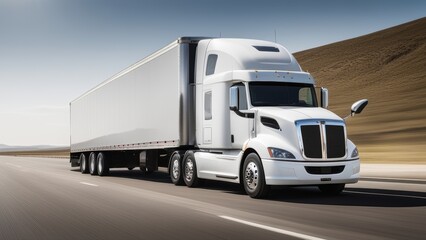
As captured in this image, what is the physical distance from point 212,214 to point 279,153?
9.50ft

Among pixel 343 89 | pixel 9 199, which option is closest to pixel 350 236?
pixel 9 199

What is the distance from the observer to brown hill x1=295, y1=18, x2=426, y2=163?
42.3 m

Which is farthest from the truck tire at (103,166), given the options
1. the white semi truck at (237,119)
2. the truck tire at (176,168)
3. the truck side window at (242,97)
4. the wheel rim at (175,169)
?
the truck side window at (242,97)

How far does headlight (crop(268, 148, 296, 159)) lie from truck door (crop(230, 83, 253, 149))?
3.83ft

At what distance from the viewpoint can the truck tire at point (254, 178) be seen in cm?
1288

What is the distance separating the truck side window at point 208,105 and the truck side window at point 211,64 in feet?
1.89

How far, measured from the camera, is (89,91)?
29234 millimetres

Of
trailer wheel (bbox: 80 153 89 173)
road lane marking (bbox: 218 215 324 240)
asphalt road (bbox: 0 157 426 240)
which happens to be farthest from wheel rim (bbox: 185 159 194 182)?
trailer wheel (bbox: 80 153 89 173)

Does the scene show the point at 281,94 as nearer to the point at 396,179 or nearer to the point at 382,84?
the point at 396,179

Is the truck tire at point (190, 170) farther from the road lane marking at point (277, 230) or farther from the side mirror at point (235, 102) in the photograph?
the road lane marking at point (277, 230)

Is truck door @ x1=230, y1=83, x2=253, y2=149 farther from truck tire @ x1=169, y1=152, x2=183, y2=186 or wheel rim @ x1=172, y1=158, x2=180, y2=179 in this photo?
wheel rim @ x1=172, y1=158, x2=180, y2=179

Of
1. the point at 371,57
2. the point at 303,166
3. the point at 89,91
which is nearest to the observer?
the point at 303,166

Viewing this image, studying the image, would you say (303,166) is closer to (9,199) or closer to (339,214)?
(339,214)

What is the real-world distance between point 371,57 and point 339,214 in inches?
2898
